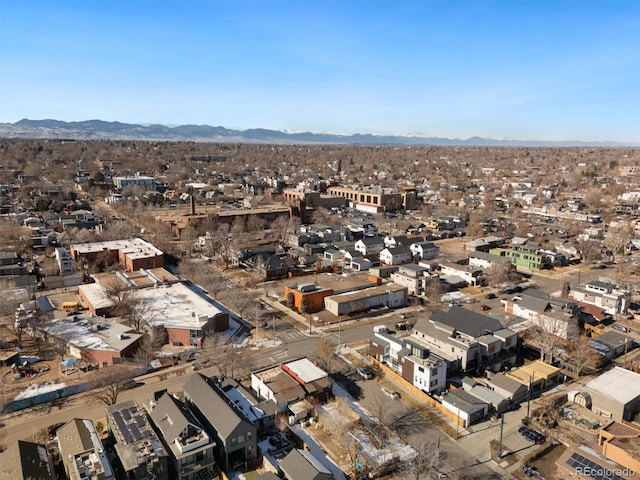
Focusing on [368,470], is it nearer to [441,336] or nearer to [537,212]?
[441,336]

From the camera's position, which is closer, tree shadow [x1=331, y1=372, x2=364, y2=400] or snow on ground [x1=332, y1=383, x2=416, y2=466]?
snow on ground [x1=332, y1=383, x2=416, y2=466]

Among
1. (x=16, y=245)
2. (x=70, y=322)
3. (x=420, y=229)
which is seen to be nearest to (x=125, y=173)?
(x=16, y=245)

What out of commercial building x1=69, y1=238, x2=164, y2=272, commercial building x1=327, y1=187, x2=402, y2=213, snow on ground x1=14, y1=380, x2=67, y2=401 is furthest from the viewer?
commercial building x1=327, y1=187, x2=402, y2=213

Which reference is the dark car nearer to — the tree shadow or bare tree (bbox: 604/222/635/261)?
the tree shadow

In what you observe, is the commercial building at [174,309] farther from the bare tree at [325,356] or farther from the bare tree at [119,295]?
the bare tree at [325,356]

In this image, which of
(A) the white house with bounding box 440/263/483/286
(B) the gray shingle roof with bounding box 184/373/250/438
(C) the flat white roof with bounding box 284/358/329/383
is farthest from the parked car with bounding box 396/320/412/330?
(B) the gray shingle roof with bounding box 184/373/250/438

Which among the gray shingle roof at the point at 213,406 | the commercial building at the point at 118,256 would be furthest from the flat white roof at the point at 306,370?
the commercial building at the point at 118,256
